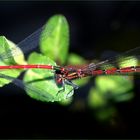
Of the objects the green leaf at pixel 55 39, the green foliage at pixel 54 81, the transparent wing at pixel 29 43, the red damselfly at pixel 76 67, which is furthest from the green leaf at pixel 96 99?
the transparent wing at pixel 29 43

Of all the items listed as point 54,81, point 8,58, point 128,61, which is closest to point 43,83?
point 54,81

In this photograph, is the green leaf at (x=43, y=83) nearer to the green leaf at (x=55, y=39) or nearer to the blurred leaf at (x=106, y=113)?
the green leaf at (x=55, y=39)

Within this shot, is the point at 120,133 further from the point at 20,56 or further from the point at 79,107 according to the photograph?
the point at 20,56

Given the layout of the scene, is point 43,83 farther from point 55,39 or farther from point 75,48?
point 75,48

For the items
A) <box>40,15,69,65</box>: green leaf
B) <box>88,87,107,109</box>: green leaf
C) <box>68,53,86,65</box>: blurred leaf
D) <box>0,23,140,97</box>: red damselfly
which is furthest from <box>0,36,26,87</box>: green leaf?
<box>88,87,107,109</box>: green leaf

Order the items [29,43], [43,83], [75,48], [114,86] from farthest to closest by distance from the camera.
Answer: [75,48], [114,86], [29,43], [43,83]
